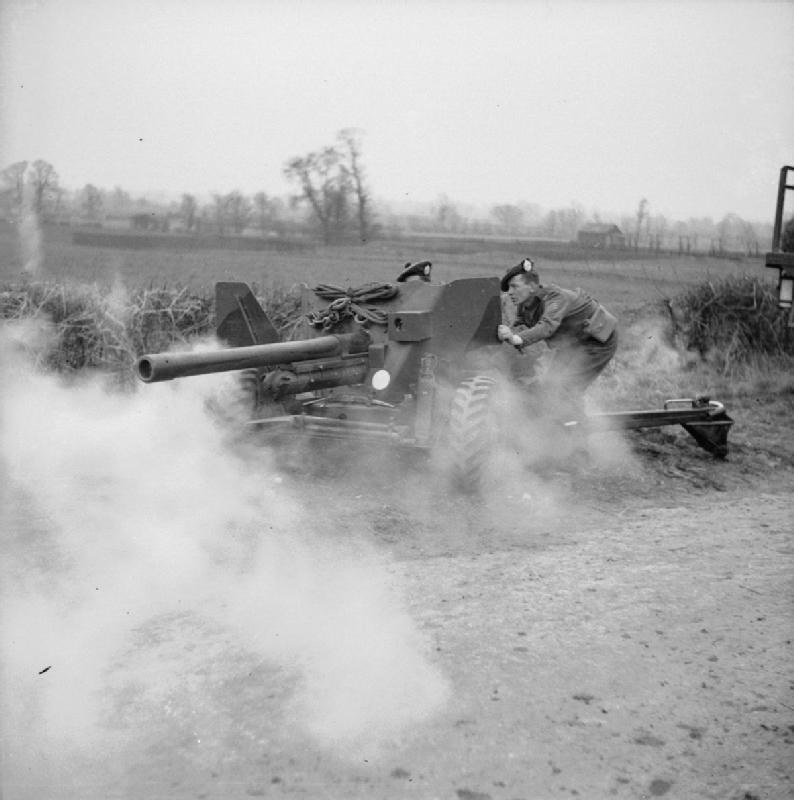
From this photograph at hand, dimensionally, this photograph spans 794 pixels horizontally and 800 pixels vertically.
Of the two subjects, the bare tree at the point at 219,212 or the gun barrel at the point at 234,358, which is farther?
the bare tree at the point at 219,212

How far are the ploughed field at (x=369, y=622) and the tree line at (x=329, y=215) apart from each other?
2.38 metres

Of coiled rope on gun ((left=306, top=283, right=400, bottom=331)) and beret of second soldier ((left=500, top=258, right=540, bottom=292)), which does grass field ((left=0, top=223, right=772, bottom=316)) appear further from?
beret of second soldier ((left=500, top=258, right=540, bottom=292))

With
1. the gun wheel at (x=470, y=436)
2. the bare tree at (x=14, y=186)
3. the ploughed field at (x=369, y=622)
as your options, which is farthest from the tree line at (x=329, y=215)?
the gun wheel at (x=470, y=436)

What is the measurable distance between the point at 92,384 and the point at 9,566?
15.0 ft

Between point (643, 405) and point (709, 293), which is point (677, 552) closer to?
point (643, 405)

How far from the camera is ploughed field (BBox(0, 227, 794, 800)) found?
341 cm

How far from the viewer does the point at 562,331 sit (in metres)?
8.61

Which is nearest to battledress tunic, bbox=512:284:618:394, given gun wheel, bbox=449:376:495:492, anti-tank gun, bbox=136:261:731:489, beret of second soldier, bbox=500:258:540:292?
beret of second soldier, bbox=500:258:540:292

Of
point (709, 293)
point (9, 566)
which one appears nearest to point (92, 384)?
point (9, 566)

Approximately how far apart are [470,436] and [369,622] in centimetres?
285

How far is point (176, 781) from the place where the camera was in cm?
324

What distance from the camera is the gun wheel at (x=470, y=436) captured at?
7.18 m

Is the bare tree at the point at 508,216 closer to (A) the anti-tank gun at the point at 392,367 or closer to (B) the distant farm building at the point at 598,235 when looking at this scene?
(B) the distant farm building at the point at 598,235

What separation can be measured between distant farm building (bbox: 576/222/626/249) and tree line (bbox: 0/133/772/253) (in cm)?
10
